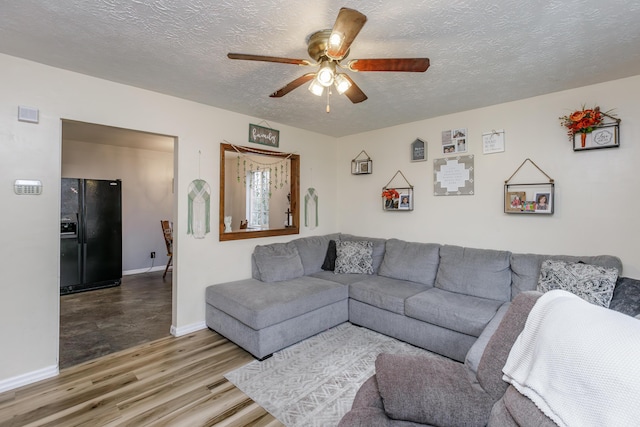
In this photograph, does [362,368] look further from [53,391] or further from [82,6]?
[82,6]

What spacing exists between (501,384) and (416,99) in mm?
2591

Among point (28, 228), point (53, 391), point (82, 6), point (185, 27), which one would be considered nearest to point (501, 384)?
point (185, 27)

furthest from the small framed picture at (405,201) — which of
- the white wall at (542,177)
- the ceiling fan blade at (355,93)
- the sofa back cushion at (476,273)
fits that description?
the ceiling fan blade at (355,93)

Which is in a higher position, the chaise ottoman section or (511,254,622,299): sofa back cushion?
(511,254,622,299): sofa back cushion

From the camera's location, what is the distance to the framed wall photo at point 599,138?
2508mm

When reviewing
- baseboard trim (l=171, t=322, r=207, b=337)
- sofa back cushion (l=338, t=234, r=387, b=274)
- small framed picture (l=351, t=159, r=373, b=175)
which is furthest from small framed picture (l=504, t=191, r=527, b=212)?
baseboard trim (l=171, t=322, r=207, b=337)

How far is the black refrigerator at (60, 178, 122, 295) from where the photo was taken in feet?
14.2

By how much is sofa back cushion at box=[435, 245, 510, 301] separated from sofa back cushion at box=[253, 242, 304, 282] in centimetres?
163

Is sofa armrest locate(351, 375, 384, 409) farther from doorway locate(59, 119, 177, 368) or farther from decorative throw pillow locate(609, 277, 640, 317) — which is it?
doorway locate(59, 119, 177, 368)

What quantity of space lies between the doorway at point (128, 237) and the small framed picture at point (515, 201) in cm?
352

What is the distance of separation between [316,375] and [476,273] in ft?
5.97

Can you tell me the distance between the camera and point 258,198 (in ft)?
19.5

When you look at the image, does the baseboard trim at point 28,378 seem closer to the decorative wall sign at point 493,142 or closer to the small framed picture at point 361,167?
the small framed picture at point 361,167

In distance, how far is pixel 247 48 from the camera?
6.73 feet
